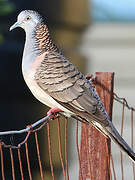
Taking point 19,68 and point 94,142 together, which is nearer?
point 94,142

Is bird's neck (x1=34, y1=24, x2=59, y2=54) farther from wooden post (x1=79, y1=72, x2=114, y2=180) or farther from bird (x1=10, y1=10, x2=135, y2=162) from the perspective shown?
wooden post (x1=79, y1=72, x2=114, y2=180)

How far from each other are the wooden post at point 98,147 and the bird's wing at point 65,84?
146 mm

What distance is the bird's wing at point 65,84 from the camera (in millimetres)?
3379

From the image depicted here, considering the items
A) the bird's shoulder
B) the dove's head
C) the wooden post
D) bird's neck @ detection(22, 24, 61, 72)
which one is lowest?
the wooden post

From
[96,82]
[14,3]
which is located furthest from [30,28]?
[14,3]

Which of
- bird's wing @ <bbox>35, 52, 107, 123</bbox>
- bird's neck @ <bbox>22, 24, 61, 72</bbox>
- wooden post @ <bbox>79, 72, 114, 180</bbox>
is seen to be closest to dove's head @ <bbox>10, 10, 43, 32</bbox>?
bird's neck @ <bbox>22, 24, 61, 72</bbox>

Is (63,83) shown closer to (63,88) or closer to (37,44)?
(63,88)

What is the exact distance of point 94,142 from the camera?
3486 mm

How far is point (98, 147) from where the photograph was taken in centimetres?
348

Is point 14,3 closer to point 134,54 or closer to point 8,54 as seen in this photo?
point 8,54

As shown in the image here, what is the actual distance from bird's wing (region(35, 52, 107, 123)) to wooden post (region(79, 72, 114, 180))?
0.15 m

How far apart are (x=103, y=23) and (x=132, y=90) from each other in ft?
2.76

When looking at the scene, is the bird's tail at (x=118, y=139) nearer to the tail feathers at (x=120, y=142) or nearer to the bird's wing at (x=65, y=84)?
the tail feathers at (x=120, y=142)

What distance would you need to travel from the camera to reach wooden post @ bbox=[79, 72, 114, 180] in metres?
3.43
